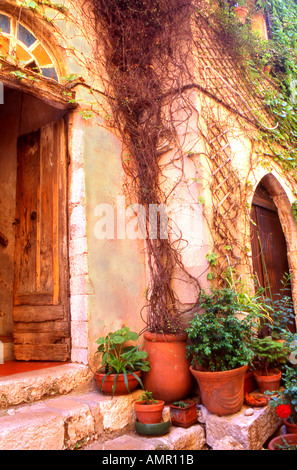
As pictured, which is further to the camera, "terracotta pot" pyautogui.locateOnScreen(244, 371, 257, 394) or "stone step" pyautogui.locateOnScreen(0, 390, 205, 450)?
"terracotta pot" pyautogui.locateOnScreen(244, 371, 257, 394)

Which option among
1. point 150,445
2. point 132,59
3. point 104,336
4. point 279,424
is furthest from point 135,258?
point 132,59

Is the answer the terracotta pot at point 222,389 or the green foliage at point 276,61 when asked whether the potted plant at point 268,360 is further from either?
the green foliage at point 276,61

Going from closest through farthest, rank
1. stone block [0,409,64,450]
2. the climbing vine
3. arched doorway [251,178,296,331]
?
stone block [0,409,64,450] < the climbing vine < arched doorway [251,178,296,331]

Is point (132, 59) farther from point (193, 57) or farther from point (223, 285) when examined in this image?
point (223, 285)

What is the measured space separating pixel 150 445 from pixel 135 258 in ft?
5.50

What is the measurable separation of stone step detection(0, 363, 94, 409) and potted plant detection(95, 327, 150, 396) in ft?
0.51

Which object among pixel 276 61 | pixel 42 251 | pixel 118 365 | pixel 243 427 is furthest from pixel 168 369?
pixel 276 61

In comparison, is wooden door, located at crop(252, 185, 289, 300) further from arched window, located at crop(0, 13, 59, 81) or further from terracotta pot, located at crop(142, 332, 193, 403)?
arched window, located at crop(0, 13, 59, 81)

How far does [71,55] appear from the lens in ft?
11.6

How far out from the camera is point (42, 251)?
11.8 ft

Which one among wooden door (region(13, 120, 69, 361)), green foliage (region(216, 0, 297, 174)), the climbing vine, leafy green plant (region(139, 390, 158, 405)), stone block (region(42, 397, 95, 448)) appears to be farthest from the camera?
green foliage (region(216, 0, 297, 174))

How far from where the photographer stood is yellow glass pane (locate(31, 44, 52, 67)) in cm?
337

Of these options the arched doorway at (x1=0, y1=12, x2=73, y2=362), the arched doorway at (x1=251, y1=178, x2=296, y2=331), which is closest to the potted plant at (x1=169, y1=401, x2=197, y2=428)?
the arched doorway at (x1=0, y1=12, x2=73, y2=362)
